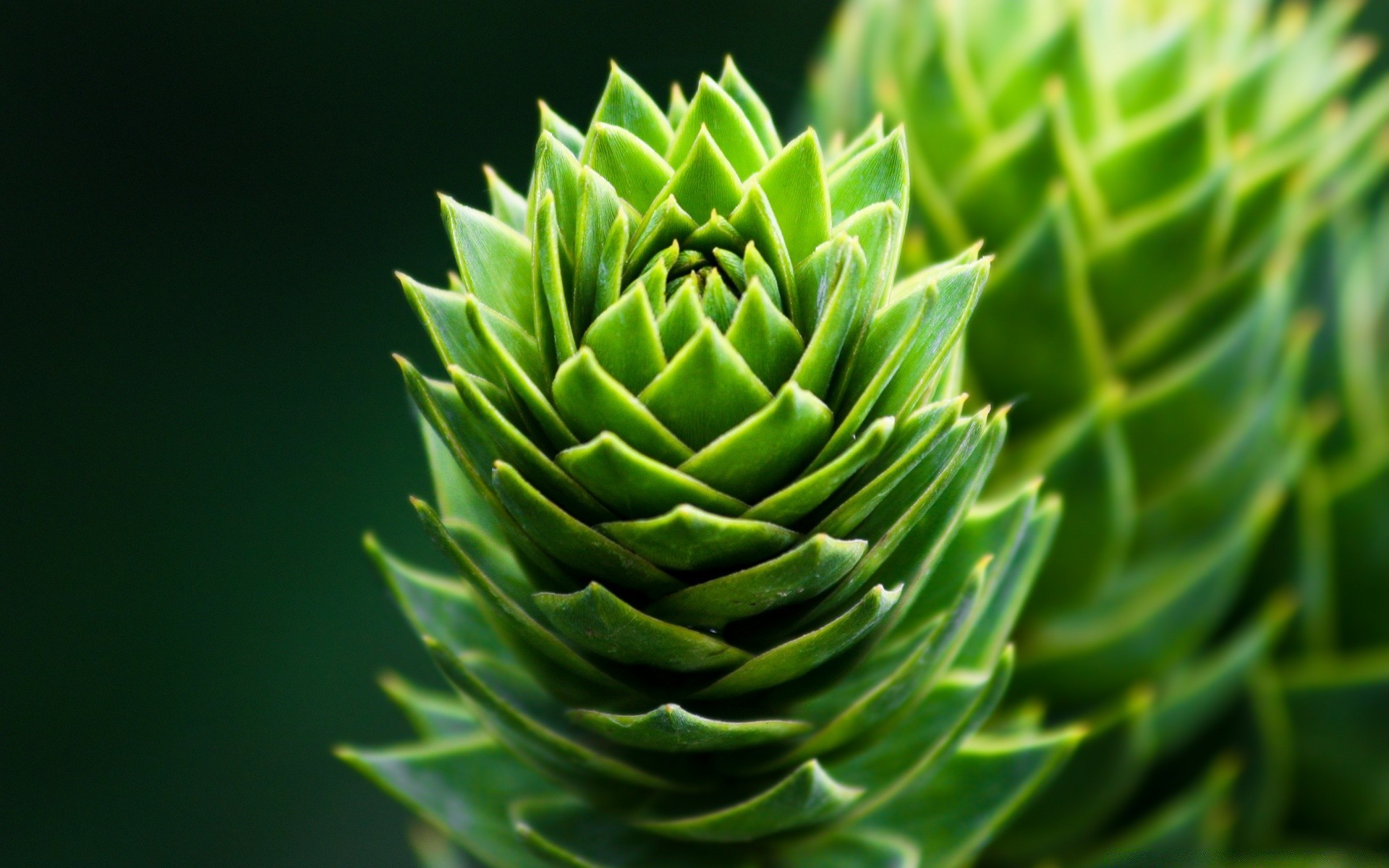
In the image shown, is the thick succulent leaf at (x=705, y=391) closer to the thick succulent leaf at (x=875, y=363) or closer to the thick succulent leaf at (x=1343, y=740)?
the thick succulent leaf at (x=875, y=363)

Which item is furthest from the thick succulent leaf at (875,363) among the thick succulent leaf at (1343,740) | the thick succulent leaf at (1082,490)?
the thick succulent leaf at (1343,740)

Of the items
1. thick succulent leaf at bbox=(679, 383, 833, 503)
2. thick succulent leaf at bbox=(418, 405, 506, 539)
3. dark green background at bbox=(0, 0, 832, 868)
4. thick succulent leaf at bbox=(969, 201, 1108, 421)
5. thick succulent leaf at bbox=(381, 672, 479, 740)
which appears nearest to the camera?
thick succulent leaf at bbox=(679, 383, 833, 503)

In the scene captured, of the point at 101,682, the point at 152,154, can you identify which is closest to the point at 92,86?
the point at 152,154

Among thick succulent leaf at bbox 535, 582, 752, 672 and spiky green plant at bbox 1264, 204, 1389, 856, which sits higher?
spiky green plant at bbox 1264, 204, 1389, 856

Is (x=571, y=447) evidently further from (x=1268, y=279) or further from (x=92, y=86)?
(x=92, y=86)

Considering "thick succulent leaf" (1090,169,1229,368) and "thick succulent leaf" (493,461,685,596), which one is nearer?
"thick succulent leaf" (493,461,685,596)

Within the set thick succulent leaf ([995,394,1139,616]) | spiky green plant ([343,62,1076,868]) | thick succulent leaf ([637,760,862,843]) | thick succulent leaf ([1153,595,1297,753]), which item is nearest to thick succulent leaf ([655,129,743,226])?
spiky green plant ([343,62,1076,868])

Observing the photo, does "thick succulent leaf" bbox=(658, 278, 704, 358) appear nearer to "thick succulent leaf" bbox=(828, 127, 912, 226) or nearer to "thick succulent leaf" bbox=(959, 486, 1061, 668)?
"thick succulent leaf" bbox=(828, 127, 912, 226)
